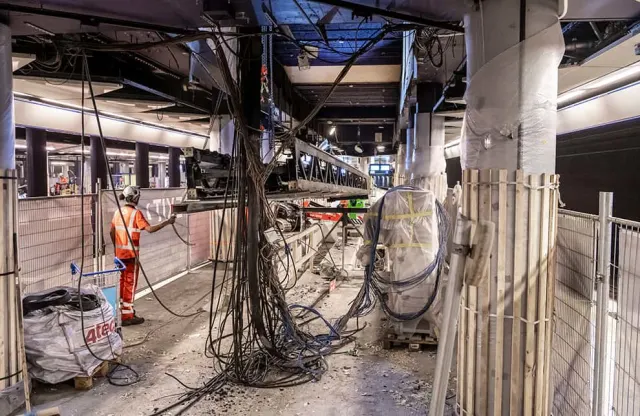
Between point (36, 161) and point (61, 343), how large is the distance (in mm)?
6371

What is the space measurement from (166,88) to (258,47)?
316 centimetres

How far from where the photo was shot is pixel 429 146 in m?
7.42

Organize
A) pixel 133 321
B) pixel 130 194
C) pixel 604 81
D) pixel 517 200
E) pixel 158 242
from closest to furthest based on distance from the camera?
pixel 517 200, pixel 133 321, pixel 130 194, pixel 604 81, pixel 158 242

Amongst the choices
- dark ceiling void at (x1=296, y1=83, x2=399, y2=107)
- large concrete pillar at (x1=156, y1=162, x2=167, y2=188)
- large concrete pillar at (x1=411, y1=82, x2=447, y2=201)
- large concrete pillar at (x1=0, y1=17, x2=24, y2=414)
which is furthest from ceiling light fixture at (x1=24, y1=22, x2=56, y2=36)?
large concrete pillar at (x1=156, y1=162, x2=167, y2=188)

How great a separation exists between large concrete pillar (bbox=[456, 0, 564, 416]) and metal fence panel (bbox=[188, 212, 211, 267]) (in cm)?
629

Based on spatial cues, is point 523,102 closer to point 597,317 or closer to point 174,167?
point 597,317

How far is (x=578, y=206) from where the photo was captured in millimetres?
7715

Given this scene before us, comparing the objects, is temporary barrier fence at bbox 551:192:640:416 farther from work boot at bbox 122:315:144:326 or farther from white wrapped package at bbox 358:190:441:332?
work boot at bbox 122:315:144:326

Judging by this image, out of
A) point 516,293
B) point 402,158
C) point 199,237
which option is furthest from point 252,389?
point 402,158

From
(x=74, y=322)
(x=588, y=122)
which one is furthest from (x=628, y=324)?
(x=588, y=122)

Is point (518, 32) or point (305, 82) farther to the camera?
point (305, 82)

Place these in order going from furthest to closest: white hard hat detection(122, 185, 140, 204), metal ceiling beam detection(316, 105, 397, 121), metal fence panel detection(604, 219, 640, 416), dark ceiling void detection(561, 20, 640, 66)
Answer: metal ceiling beam detection(316, 105, 397, 121) → white hard hat detection(122, 185, 140, 204) → dark ceiling void detection(561, 20, 640, 66) → metal fence panel detection(604, 219, 640, 416)

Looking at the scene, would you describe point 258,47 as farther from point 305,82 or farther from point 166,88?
point 305,82

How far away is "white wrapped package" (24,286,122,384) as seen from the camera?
3.32 m
